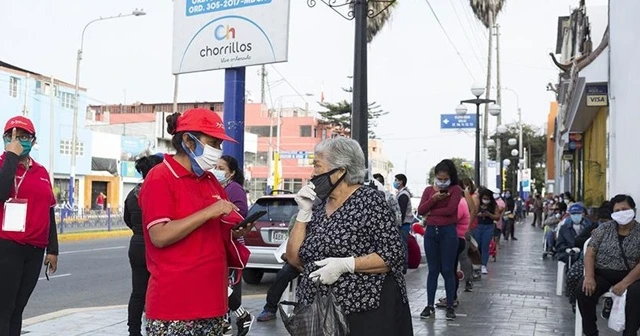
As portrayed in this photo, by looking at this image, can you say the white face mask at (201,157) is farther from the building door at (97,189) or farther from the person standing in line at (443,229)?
the building door at (97,189)

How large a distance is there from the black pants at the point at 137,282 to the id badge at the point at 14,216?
120 cm

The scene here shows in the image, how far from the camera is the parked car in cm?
1164

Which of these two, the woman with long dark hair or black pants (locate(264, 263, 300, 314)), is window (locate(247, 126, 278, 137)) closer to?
the woman with long dark hair

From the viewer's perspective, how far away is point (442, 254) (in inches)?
332

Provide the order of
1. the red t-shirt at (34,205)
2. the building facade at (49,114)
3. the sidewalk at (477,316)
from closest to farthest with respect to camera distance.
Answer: the red t-shirt at (34,205)
the sidewalk at (477,316)
the building facade at (49,114)

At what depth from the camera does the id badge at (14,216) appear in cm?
493

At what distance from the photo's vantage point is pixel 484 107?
121 ft

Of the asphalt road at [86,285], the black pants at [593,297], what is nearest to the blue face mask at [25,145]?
the asphalt road at [86,285]

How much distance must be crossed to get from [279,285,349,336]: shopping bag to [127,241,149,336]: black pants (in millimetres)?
→ 2570

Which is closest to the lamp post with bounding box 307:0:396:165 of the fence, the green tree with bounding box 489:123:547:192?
the fence

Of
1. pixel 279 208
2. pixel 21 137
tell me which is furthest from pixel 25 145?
pixel 279 208

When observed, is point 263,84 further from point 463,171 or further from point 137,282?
point 137,282

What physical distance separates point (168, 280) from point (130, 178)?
50.8 m

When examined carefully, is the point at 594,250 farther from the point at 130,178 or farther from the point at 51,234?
the point at 130,178
